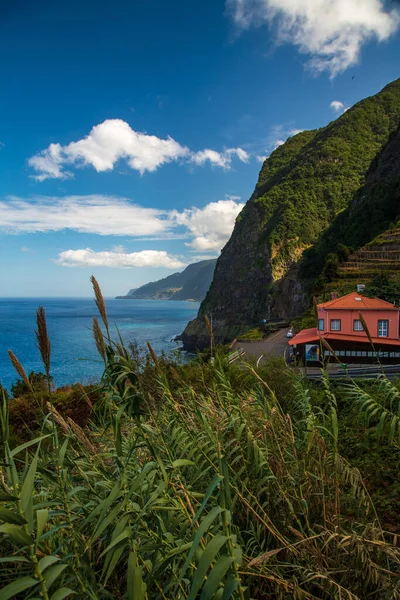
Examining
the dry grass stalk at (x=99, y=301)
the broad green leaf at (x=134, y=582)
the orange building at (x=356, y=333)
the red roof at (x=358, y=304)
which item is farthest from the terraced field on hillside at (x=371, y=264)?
the broad green leaf at (x=134, y=582)

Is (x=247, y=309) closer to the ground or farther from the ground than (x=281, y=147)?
closer to the ground

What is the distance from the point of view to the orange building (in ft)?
54.3

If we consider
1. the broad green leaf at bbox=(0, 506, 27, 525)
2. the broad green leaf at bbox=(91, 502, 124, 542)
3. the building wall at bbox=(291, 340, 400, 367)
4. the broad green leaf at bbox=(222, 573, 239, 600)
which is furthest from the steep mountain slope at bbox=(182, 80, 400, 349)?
the broad green leaf at bbox=(0, 506, 27, 525)

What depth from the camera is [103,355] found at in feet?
7.36

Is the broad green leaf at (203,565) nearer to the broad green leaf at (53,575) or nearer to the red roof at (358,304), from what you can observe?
the broad green leaf at (53,575)

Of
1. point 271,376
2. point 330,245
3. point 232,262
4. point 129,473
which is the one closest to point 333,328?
point 271,376

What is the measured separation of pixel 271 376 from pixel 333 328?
7763 millimetres

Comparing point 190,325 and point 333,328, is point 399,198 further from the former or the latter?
point 190,325

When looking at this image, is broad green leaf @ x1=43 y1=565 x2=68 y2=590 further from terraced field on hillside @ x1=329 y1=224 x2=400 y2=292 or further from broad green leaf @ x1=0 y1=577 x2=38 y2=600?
terraced field on hillside @ x1=329 y1=224 x2=400 y2=292

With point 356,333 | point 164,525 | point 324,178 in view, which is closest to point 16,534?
point 164,525

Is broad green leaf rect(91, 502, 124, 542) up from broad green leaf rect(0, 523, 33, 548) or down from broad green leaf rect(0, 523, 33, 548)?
down

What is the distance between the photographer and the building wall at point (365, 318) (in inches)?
671

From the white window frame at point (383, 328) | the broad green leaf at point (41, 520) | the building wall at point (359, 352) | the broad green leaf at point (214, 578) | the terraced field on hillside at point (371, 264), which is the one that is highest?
the terraced field on hillside at point (371, 264)

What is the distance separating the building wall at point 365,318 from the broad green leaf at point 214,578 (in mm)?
17576
